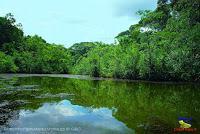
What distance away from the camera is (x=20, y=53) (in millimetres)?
58531

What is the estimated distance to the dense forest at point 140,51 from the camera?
69.1 feet

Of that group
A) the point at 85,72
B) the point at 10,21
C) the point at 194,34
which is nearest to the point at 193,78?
the point at 194,34

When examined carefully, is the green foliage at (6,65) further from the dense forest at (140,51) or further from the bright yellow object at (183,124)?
the bright yellow object at (183,124)

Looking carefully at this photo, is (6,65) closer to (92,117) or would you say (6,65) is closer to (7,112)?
(7,112)

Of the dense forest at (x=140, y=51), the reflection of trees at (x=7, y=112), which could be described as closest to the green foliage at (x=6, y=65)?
the dense forest at (x=140, y=51)

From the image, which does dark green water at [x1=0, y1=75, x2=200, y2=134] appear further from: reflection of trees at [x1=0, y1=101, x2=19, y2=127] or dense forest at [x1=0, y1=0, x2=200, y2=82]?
dense forest at [x1=0, y1=0, x2=200, y2=82]

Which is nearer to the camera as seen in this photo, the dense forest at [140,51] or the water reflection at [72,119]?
the water reflection at [72,119]

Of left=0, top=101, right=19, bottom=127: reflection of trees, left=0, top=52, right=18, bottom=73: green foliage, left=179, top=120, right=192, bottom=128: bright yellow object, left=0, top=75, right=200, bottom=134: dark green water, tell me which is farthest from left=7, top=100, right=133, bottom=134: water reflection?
left=0, top=52, right=18, bottom=73: green foliage

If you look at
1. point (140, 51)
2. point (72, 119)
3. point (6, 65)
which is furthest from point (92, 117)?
point (6, 65)

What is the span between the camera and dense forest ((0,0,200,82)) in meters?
21.1

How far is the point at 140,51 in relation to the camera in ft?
114

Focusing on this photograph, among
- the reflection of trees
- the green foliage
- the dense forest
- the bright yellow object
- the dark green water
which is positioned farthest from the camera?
the green foliage

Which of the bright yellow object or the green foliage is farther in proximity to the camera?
the green foliage

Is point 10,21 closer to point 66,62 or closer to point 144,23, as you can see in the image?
point 66,62
